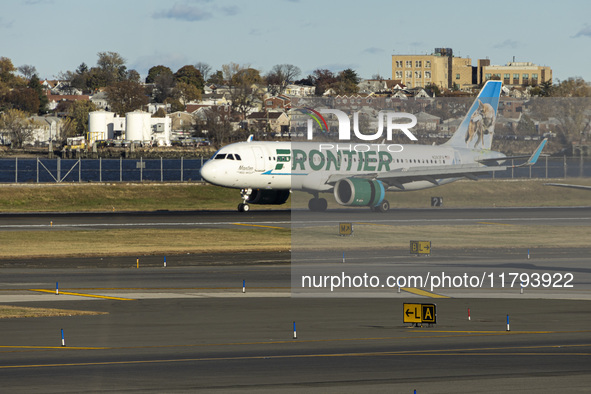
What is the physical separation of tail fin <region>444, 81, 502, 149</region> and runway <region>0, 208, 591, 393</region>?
84.3ft

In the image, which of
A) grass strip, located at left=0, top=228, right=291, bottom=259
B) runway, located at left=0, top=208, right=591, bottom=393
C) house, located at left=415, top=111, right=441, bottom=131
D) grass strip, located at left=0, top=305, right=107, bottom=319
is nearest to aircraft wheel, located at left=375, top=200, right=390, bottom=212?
house, located at left=415, top=111, right=441, bottom=131

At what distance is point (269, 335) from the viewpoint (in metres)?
24.9

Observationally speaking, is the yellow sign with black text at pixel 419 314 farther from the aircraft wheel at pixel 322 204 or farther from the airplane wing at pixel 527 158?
the aircraft wheel at pixel 322 204

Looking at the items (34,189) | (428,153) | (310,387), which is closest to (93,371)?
(310,387)

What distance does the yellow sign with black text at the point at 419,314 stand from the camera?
85.6ft

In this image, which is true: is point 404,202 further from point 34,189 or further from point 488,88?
point 34,189

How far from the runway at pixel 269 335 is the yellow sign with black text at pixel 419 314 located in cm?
31

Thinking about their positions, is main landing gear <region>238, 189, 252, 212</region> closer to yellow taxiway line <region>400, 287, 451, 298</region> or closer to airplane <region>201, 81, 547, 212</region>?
airplane <region>201, 81, 547, 212</region>

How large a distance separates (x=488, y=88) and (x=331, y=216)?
1653 cm

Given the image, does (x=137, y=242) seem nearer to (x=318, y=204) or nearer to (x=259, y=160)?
(x=259, y=160)

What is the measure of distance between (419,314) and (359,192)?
37.3 metres

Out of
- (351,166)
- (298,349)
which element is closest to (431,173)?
(351,166)

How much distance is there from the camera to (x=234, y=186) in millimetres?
65312

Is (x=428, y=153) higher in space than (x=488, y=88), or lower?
lower
